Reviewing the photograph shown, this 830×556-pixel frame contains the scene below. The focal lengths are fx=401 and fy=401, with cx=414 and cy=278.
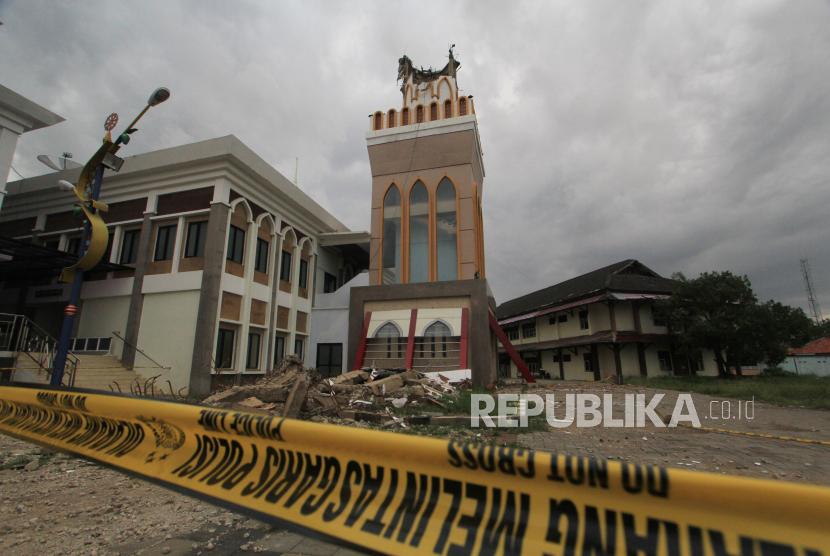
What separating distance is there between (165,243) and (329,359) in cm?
842

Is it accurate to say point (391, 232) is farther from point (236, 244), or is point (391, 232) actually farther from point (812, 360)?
point (812, 360)

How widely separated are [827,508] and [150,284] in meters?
17.2

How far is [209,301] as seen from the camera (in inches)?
537

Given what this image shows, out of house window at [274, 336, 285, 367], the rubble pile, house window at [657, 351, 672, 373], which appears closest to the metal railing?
the rubble pile

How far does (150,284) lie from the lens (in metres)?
14.6

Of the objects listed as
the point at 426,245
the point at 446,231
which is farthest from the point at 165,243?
the point at 446,231

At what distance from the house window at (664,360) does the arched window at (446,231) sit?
1650 centimetres

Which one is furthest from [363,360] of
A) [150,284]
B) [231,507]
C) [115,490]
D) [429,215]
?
[231,507]

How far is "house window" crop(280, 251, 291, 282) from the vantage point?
18.3 meters

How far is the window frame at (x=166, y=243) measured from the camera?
14.8 metres

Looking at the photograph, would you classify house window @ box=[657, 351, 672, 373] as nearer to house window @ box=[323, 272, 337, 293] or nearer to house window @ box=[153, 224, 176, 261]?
house window @ box=[323, 272, 337, 293]

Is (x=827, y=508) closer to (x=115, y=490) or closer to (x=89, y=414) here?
(x=89, y=414)

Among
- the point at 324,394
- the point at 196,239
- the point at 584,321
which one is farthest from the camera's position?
the point at 584,321

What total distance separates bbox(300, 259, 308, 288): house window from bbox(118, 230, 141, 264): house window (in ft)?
22.1
